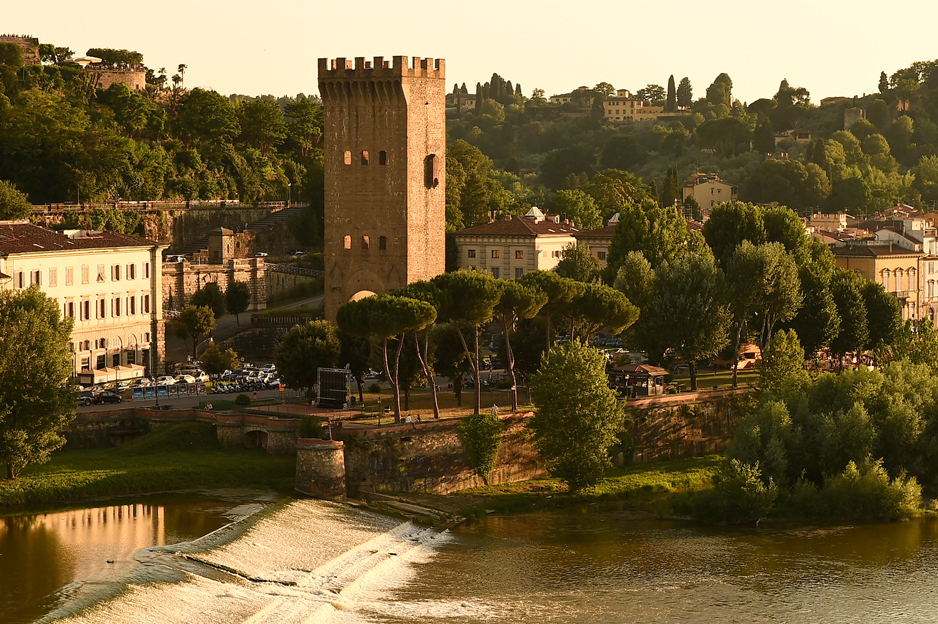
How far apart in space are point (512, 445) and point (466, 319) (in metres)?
4.72

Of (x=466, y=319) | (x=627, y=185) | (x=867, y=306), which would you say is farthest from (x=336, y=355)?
(x=627, y=185)

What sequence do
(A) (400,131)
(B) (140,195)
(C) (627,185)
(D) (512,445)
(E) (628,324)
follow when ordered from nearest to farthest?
1. (D) (512,445)
2. (E) (628,324)
3. (A) (400,131)
4. (B) (140,195)
5. (C) (627,185)

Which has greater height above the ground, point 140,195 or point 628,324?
point 140,195

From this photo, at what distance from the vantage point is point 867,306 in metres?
75.1

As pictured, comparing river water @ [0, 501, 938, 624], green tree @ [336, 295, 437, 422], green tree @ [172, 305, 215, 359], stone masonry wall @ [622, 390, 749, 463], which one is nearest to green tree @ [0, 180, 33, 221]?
green tree @ [172, 305, 215, 359]

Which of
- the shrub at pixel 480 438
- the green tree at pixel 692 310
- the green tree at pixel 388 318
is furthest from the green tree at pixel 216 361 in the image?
the green tree at pixel 692 310

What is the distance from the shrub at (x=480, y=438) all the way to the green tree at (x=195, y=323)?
2277 cm

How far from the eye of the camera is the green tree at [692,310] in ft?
216

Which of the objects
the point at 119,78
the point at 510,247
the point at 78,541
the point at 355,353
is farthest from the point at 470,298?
the point at 119,78

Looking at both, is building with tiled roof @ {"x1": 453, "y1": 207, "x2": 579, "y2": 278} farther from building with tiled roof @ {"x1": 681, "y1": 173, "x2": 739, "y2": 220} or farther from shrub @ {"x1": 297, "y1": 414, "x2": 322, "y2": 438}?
building with tiled roof @ {"x1": 681, "y1": 173, "x2": 739, "y2": 220}

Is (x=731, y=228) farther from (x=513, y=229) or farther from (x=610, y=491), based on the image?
(x=610, y=491)

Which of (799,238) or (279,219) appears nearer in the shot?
(799,238)

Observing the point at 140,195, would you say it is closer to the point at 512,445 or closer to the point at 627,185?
the point at 627,185

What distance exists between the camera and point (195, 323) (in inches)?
2911
